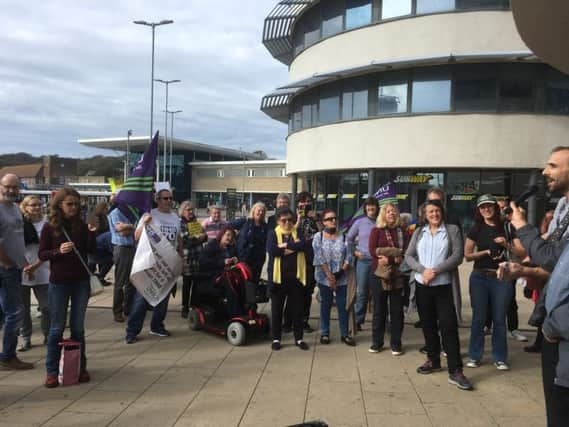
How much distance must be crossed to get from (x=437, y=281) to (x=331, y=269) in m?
1.55

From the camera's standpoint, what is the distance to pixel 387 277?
18.7ft

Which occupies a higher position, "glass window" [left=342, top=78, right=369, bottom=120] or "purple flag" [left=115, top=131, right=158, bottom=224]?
"glass window" [left=342, top=78, right=369, bottom=120]

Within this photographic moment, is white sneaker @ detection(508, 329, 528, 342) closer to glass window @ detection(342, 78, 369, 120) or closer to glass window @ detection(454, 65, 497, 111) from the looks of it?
glass window @ detection(454, 65, 497, 111)

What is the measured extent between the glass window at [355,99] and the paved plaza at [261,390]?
1434 cm

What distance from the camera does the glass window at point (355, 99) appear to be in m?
19.0

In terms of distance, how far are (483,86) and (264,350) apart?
15.0 metres

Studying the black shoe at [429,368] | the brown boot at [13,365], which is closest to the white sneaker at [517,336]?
the black shoe at [429,368]

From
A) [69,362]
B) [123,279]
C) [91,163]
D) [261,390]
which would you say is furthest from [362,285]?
[91,163]

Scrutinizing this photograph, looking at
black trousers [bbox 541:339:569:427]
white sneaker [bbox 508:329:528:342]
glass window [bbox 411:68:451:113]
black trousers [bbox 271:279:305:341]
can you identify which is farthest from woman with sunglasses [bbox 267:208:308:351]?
glass window [bbox 411:68:451:113]

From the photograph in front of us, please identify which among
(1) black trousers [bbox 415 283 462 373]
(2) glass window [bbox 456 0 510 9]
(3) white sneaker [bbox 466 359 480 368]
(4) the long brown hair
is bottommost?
(3) white sneaker [bbox 466 359 480 368]

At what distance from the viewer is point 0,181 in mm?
4980

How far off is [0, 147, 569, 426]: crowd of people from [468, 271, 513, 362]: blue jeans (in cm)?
1

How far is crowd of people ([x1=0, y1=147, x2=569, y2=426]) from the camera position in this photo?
15.3 feet

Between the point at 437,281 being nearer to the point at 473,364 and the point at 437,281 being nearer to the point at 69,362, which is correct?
the point at 473,364
